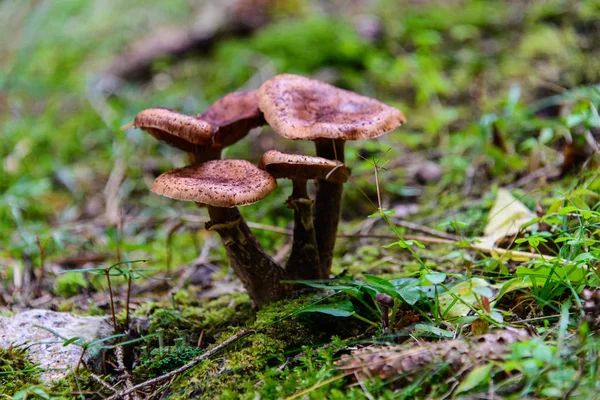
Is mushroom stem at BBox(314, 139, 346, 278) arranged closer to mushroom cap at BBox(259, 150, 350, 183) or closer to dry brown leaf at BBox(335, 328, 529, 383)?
mushroom cap at BBox(259, 150, 350, 183)

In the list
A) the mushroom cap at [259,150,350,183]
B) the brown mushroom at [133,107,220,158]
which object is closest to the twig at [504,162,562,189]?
the mushroom cap at [259,150,350,183]

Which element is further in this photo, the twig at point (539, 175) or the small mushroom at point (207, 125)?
the twig at point (539, 175)

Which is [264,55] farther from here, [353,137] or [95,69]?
[353,137]

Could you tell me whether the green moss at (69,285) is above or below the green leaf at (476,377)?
below

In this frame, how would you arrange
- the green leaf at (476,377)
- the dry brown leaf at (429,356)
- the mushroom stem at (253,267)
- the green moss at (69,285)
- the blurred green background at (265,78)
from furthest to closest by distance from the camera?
the blurred green background at (265,78) < the green moss at (69,285) < the mushroom stem at (253,267) < the dry brown leaf at (429,356) < the green leaf at (476,377)

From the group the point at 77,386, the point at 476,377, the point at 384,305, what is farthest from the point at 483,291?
the point at 77,386

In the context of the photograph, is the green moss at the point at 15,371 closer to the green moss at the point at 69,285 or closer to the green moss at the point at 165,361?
the green moss at the point at 165,361

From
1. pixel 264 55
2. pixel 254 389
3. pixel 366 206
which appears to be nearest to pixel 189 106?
pixel 264 55

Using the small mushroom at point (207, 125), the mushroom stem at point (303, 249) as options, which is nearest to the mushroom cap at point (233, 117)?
the small mushroom at point (207, 125)
